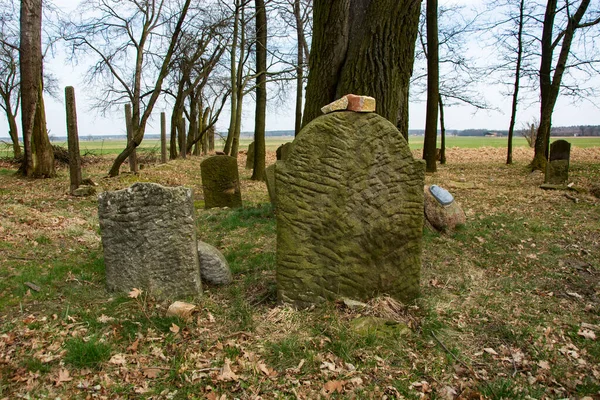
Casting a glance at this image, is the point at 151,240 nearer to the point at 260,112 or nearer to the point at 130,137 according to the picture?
the point at 260,112

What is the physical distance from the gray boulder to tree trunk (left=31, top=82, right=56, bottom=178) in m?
9.91

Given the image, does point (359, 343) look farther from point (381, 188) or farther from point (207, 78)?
point (207, 78)

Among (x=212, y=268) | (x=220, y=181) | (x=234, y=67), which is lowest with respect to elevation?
(x=212, y=268)

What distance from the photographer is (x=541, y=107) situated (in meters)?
14.6

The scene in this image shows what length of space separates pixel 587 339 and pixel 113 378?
4056 millimetres

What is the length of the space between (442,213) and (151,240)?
4712mm

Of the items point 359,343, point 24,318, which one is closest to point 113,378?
point 24,318

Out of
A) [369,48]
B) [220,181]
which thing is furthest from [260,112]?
[369,48]

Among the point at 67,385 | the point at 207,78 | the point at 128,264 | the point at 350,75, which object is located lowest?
the point at 67,385

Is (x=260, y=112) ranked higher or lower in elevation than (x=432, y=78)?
lower

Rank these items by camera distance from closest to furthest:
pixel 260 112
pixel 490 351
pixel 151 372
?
pixel 151 372
pixel 490 351
pixel 260 112

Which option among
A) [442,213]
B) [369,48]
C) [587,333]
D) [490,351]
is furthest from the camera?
[442,213]

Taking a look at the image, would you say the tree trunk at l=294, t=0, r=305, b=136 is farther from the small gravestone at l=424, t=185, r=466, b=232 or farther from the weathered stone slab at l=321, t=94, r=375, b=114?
the weathered stone slab at l=321, t=94, r=375, b=114

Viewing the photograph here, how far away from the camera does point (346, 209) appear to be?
3801 millimetres
